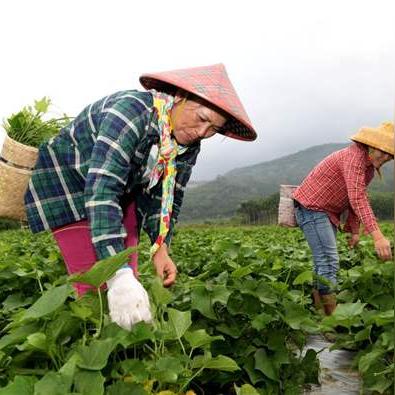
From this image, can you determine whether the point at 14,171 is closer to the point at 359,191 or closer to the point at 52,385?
the point at 52,385

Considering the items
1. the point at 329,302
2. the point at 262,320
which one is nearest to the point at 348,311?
the point at 262,320

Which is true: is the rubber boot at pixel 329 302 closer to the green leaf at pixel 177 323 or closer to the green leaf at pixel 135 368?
the green leaf at pixel 177 323

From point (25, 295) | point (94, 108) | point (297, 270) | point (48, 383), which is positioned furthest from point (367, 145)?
point (48, 383)

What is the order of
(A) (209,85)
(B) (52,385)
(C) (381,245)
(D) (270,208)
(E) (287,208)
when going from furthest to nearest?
1. (D) (270,208)
2. (E) (287,208)
3. (C) (381,245)
4. (A) (209,85)
5. (B) (52,385)

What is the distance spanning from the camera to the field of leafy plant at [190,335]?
1.64 meters

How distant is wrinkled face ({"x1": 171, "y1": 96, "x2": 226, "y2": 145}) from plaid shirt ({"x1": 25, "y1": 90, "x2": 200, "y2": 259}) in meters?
0.10

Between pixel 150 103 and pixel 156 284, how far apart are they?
30.2 inches

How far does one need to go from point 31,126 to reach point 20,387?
152 centimetres

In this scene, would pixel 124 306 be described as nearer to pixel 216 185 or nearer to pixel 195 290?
pixel 195 290

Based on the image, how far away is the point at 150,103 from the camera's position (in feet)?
7.63

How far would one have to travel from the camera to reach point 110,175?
208 centimetres

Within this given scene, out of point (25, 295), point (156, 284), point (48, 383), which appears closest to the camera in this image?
point (48, 383)

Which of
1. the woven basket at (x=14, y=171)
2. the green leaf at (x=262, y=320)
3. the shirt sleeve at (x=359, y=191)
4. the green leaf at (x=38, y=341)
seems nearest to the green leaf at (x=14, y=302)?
the woven basket at (x=14, y=171)

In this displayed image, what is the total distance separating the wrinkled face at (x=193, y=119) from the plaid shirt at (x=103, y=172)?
4.0 inches
